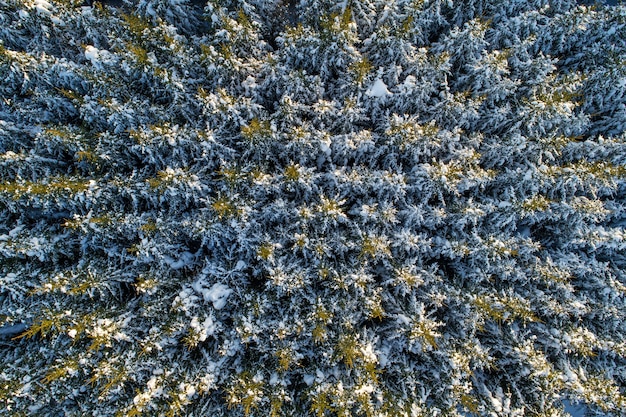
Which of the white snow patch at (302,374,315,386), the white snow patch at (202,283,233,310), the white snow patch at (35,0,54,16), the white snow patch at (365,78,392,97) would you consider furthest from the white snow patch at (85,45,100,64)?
the white snow patch at (302,374,315,386)

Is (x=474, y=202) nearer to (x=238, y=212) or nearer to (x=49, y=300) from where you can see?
(x=238, y=212)

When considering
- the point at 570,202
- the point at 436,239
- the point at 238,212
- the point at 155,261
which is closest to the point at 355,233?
the point at 436,239

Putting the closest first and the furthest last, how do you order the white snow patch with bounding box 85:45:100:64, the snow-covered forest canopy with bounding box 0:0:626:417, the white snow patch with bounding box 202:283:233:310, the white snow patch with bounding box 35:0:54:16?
the snow-covered forest canopy with bounding box 0:0:626:417, the white snow patch with bounding box 202:283:233:310, the white snow patch with bounding box 85:45:100:64, the white snow patch with bounding box 35:0:54:16

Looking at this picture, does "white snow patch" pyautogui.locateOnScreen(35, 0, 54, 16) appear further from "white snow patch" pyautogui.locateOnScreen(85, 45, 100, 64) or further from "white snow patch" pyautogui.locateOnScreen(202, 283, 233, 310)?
"white snow patch" pyautogui.locateOnScreen(202, 283, 233, 310)

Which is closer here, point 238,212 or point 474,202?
point 238,212

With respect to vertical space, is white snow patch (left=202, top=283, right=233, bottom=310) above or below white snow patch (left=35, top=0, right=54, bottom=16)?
below

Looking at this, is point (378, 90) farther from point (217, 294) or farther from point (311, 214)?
point (217, 294)

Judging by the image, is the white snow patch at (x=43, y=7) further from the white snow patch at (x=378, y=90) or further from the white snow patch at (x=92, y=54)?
the white snow patch at (x=378, y=90)
